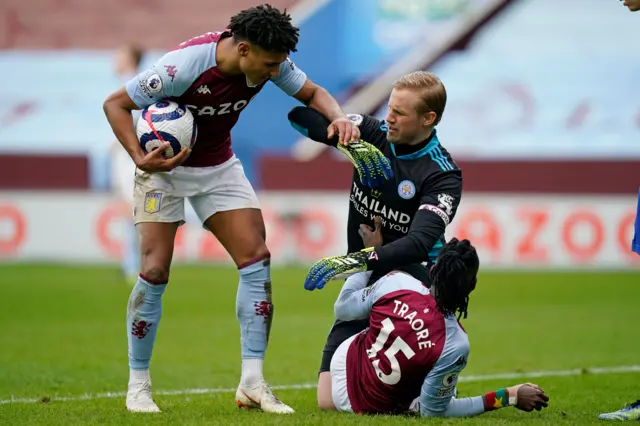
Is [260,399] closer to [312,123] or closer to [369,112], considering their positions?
[312,123]

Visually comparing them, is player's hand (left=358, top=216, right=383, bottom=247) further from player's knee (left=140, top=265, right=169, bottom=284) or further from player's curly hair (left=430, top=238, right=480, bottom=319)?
player's knee (left=140, top=265, right=169, bottom=284)

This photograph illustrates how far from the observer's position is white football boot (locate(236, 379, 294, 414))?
5.89m

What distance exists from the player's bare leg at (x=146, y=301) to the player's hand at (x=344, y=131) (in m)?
1.12

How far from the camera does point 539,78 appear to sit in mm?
24297

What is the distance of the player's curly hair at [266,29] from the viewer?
5.69 m

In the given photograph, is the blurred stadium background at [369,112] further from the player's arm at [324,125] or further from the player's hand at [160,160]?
the player's hand at [160,160]

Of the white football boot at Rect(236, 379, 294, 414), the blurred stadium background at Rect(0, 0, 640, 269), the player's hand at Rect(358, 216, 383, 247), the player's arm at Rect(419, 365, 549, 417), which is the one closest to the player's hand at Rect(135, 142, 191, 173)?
the player's hand at Rect(358, 216, 383, 247)

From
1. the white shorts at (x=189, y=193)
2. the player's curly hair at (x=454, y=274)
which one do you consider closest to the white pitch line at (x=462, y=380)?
the white shorts at (x=189, y=193)

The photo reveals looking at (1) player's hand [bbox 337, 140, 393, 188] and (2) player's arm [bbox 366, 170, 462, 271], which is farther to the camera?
(1) player's hand [bbox 337, 140, 393, 188]

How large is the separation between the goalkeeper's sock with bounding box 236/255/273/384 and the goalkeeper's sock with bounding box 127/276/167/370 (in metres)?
0.48

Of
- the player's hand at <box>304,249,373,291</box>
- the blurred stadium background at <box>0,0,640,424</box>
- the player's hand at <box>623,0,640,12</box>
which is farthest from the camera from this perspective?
the blurred stadium background at <box>0,0,640,424</box>

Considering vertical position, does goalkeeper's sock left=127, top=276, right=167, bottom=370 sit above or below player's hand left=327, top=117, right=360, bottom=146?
below

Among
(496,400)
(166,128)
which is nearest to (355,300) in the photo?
(496,400)

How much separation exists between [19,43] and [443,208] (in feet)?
74.1
